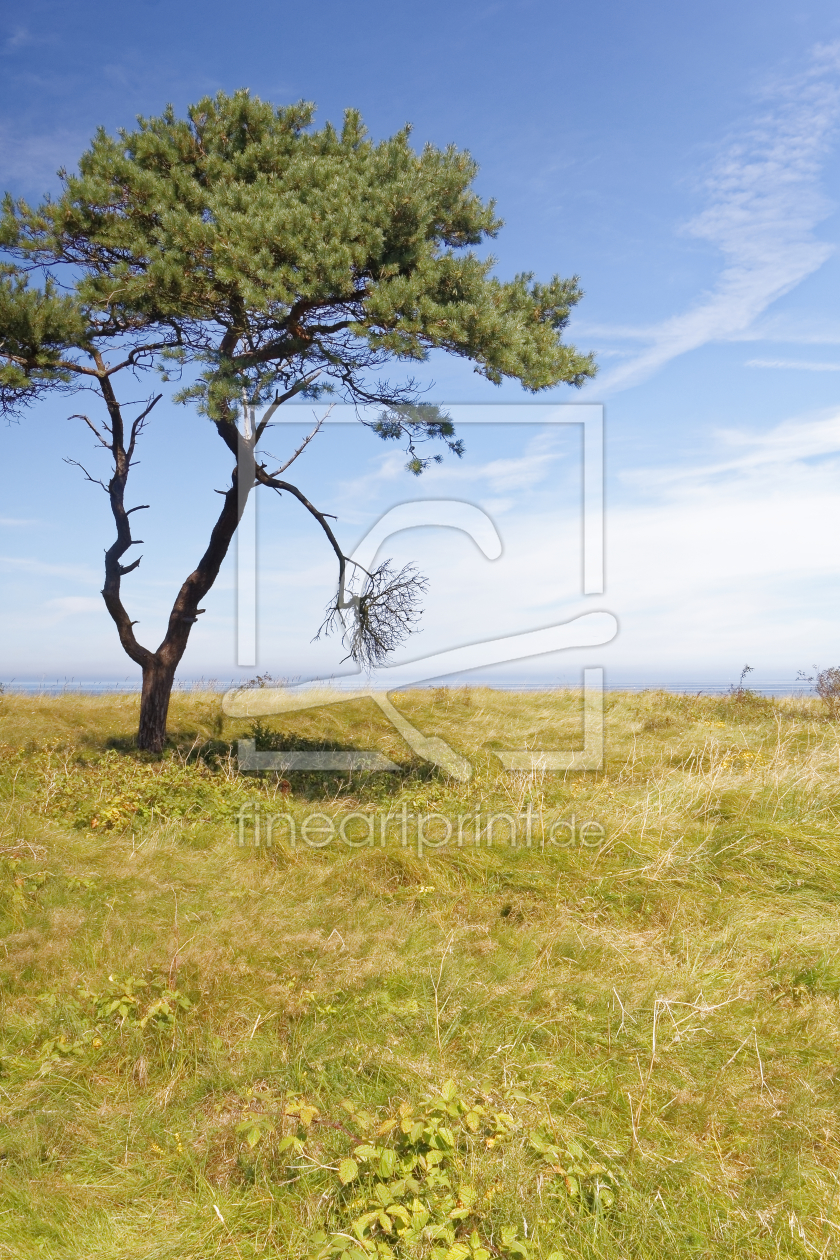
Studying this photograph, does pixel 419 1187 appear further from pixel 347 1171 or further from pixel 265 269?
pixel 265 269

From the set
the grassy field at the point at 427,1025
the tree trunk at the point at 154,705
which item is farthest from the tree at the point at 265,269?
the grassy field at the point at 427,1025

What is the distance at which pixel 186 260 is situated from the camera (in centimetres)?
923

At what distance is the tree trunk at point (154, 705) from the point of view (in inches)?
466

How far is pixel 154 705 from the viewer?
11859 mm

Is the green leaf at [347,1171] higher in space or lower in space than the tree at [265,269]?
lower

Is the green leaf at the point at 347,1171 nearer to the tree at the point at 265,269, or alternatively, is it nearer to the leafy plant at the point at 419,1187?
the leafy plant at the point at 419,1187

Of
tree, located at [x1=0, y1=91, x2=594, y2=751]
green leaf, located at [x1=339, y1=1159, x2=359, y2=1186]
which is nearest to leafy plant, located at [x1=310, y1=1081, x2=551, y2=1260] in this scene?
green leaf, located at [x1=339, y1=1159, x2=359, y2=1186]

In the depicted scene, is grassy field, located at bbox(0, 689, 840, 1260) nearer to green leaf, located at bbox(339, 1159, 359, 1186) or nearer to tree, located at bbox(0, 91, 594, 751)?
green leaf, located at bbox(339, 1159, 359, 1186)

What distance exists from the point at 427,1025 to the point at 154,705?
339 inches

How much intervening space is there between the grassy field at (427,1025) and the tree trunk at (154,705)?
118 inches

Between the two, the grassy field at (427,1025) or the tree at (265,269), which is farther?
the tree at (265,269)

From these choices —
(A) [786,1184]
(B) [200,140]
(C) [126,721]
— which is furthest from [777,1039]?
(C) [126,721]

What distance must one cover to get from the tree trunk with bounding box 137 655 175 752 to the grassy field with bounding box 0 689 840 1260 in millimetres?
2993

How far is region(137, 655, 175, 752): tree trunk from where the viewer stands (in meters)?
11.8
